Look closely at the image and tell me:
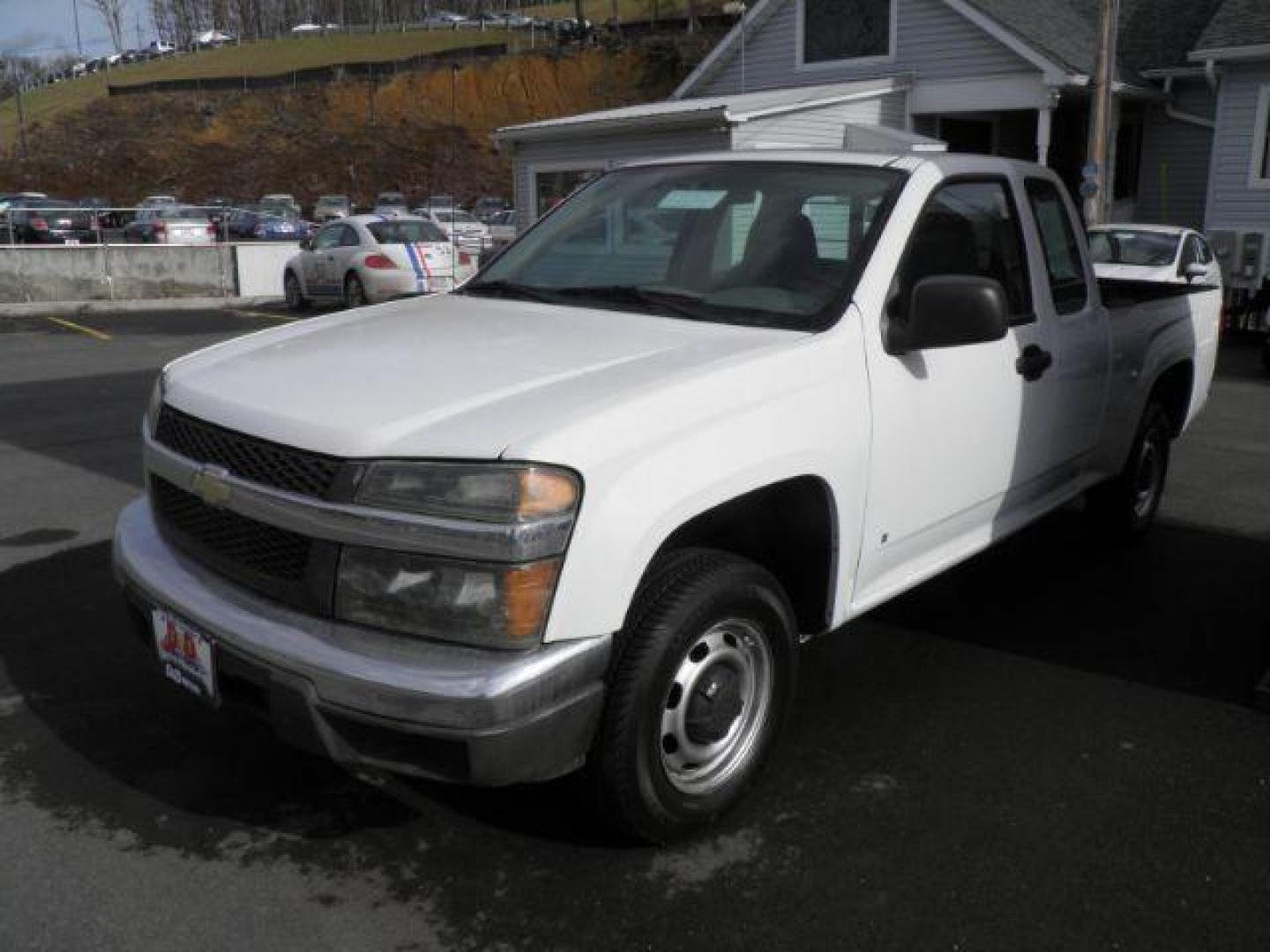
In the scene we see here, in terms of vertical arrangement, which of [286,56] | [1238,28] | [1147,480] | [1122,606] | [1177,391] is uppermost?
[286,56]

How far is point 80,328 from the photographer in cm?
1673

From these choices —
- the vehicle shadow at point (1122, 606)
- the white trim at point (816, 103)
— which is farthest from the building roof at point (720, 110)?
the vehicle shadow at point (1122, 606)

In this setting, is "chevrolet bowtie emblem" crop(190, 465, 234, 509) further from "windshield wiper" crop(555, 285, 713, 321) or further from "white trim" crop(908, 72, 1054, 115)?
"white trim" crop(908, 72, 1054, 115)

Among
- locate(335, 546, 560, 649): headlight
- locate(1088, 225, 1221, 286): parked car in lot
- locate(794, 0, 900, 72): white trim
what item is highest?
locate(794, 0, 900, 72): white trim

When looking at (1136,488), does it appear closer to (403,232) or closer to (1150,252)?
(1150,252)

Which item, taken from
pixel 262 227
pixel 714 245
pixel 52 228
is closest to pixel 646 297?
pixel 714 245

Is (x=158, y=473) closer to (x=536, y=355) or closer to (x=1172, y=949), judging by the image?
(x=536, y=355)

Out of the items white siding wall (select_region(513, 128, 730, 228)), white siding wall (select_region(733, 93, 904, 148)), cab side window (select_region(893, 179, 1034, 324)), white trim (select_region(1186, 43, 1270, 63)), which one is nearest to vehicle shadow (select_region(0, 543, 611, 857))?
cab side window (select_region(893, 179, 1034, 324))

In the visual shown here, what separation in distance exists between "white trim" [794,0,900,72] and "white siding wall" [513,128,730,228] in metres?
3.91

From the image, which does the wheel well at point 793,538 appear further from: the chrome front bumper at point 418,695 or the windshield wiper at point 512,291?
the windshield wiper at point 512,291

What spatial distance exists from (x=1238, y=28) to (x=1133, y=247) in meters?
5.39

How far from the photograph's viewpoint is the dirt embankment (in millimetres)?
62094

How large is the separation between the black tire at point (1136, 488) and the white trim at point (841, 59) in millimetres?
15882

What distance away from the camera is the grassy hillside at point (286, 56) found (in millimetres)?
84812
